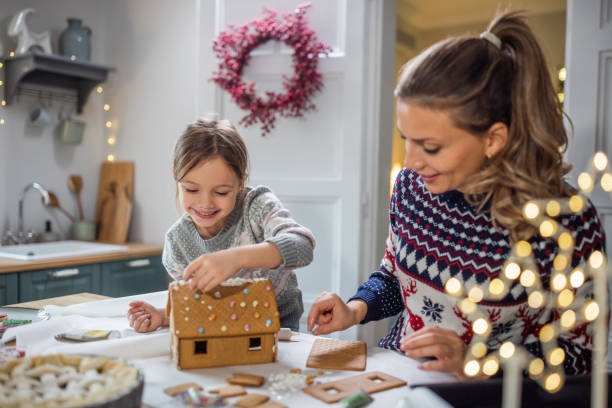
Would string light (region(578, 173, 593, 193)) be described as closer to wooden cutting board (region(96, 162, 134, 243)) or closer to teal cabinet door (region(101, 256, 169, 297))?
teal cabinet door (region(101, 256, 169, 297))

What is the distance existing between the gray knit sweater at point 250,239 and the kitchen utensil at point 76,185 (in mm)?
2170

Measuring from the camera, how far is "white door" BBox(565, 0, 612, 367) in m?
2.10

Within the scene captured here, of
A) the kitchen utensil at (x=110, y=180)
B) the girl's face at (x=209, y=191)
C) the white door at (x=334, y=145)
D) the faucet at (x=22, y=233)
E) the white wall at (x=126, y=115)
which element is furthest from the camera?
the kitchen utensil at (x=110, y=180)

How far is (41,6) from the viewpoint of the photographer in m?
3.23

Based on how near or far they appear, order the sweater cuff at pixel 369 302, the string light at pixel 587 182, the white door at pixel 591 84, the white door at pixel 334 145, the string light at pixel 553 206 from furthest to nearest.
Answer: the white door at pixel 334 145 → the white door at pixel 591 84 → the sweater cuff at pixel 369 302 → the string light at pixel 553 206 → the string light at pixel 587 182

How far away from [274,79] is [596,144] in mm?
1521

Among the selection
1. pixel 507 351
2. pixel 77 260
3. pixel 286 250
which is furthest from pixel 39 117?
pixel 507 351

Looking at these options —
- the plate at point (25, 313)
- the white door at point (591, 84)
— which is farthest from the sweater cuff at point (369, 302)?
the white door at point (591, 84)

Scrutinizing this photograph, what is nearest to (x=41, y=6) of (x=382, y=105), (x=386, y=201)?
(x=382, y=105)

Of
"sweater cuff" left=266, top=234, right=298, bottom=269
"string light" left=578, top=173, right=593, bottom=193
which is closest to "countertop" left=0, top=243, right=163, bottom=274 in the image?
"sweater cuff" left=266, top=234, right=298, bottom=269

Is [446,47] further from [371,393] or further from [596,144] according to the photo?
[596,144]

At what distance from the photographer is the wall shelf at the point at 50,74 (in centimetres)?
295

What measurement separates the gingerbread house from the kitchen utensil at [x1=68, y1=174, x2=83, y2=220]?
2.72 metres

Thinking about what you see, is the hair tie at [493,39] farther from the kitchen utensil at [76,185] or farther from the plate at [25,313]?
the kitchen utensil at [76,185]
